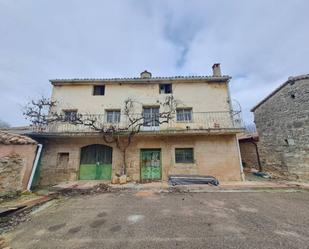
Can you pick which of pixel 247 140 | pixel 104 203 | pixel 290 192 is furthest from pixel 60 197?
pixel 247 140

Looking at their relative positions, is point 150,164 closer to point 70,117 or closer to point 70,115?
point 70,117

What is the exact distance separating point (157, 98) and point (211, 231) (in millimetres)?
9471

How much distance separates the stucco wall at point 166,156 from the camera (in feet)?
33.7

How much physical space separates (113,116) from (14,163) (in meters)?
6.33

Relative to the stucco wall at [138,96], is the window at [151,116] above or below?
below

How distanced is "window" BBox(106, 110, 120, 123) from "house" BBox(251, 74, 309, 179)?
11.6 meters

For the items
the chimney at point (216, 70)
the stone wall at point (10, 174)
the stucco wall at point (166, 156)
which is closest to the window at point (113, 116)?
the stucco wall at point (166, 156)

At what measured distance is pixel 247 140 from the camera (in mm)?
14008

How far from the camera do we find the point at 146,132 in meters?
10.2

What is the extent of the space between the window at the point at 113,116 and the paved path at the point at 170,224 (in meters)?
6.13

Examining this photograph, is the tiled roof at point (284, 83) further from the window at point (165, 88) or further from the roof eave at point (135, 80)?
the window at point (165, 88)

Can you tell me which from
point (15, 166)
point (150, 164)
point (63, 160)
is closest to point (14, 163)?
point (15, 166)

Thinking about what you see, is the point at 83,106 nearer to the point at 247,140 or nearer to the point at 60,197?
the point at 60,197

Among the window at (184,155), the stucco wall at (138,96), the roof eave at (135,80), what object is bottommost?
the window at (184,155)
